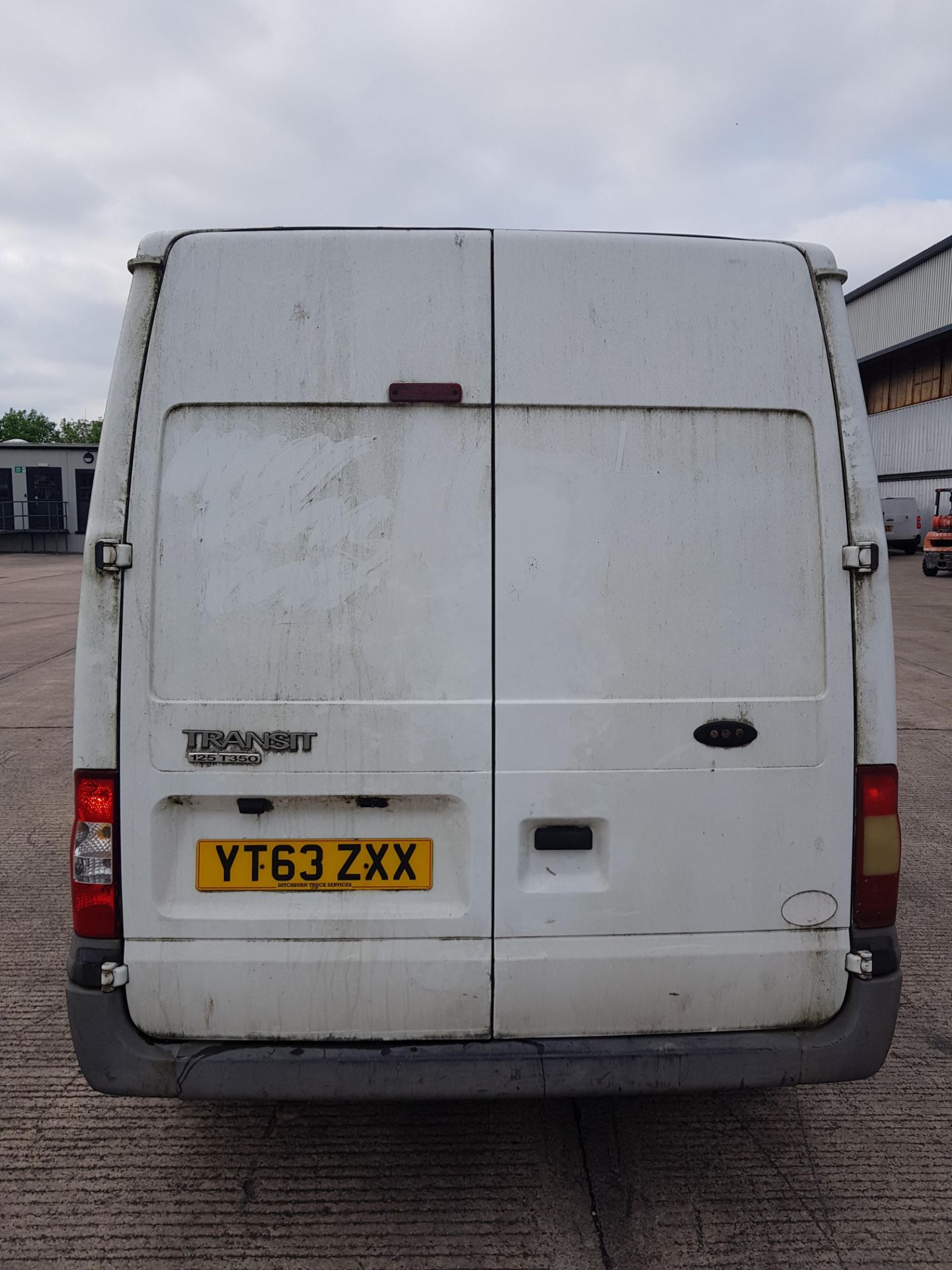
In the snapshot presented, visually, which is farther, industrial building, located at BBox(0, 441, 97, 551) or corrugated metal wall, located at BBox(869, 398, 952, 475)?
industrial building, located at BBox(0, 441, 97, 551)

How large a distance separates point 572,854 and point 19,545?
45456mm

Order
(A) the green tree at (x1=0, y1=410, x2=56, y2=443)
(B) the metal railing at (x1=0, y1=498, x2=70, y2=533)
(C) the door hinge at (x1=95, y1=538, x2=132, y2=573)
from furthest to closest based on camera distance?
(A) the green tree at (x1=0, y1=410, x2=56, y2=443) → (B) the metal railing at (x1=0, y1=498, x2=70, y2=533) → (C) the door hinge at (x1=95, y1=538, x2=132, y2=573)

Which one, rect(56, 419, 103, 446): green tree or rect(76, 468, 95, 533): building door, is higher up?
rect(56, 419, 103, 446): green tree

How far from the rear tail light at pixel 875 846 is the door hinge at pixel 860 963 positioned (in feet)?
0.25

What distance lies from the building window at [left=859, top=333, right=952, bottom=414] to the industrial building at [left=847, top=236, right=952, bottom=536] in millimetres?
33

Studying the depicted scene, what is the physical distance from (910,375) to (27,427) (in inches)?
4784

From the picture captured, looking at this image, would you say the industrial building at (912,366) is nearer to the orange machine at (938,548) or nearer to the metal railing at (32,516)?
the orange machine at (938,548)

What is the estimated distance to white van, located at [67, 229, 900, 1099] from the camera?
241cm

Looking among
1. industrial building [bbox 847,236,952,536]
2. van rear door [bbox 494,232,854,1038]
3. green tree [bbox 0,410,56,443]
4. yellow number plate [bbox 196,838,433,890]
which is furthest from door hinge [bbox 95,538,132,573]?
green tree [bbox 0,410,56,443]

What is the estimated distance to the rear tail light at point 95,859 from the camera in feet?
8.04

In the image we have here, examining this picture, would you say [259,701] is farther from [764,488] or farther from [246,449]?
[764,488]

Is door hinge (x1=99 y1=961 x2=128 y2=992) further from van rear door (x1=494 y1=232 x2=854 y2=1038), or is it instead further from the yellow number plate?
van rear door (x1=494 y1=232 x2=854 y2=1038)

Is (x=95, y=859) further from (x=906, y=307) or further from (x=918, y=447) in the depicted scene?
(x=906, y=307)

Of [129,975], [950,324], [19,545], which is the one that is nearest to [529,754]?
[129,975]
